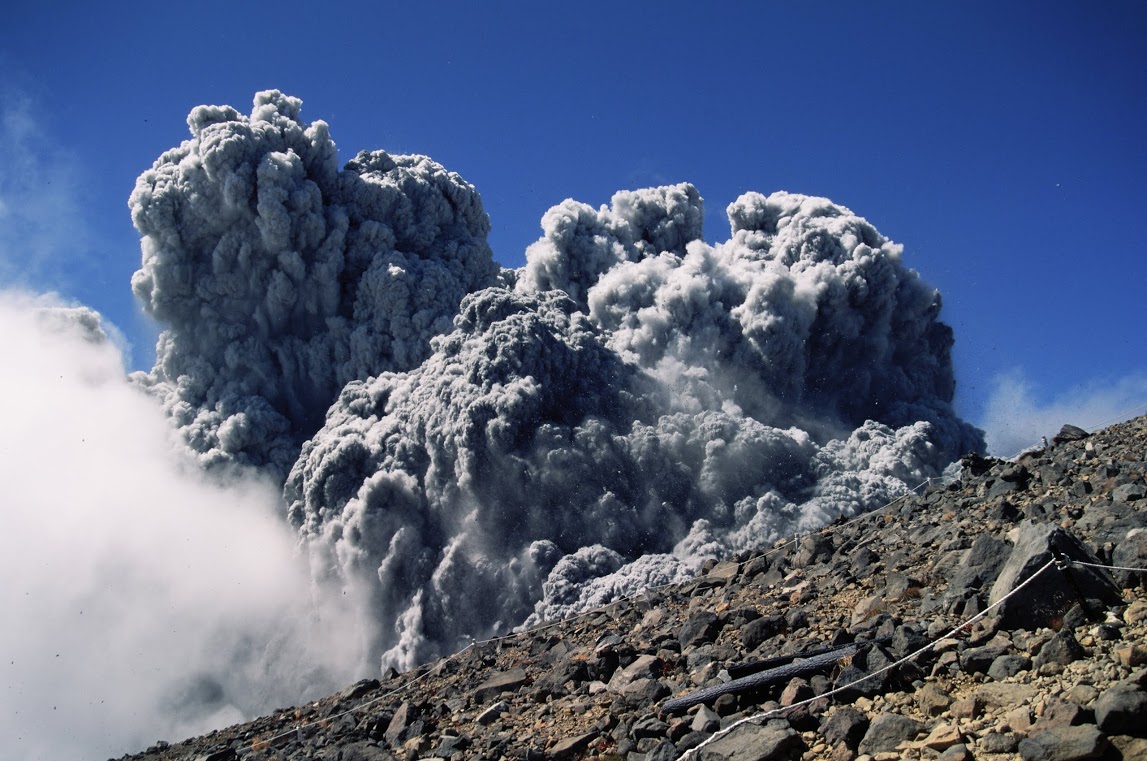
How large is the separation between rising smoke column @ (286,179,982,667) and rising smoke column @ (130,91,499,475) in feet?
13.3

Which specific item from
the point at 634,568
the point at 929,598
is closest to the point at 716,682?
the point at 929,598

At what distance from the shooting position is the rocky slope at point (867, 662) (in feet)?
22.5

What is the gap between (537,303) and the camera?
4119 cm

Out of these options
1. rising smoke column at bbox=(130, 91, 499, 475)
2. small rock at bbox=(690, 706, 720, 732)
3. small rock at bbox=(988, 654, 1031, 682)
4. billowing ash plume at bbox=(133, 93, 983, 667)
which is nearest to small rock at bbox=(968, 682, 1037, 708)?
small rock at bbox=(988, 654, 1031, 682)

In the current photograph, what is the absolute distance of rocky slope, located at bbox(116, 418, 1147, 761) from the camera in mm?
6863

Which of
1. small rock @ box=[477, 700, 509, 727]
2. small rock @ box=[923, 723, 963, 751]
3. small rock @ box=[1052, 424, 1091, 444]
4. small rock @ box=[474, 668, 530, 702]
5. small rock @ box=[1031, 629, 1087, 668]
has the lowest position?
small rock @ box=[923, 723, 963, 751]

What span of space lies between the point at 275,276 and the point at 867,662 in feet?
141

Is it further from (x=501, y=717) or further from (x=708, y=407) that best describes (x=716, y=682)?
(x=708, y=407)

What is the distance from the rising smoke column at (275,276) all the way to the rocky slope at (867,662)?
29071 mm

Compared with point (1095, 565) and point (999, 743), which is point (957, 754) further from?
point (1095, 565)

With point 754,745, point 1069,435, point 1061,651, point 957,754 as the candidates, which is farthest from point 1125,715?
point 1069,435

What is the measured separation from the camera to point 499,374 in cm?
3675

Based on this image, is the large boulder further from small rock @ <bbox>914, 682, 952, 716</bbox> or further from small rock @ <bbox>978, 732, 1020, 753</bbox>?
small rock @ <bbox>978, 732, 1020, 753</bbox>

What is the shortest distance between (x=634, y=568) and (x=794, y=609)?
19671mm
